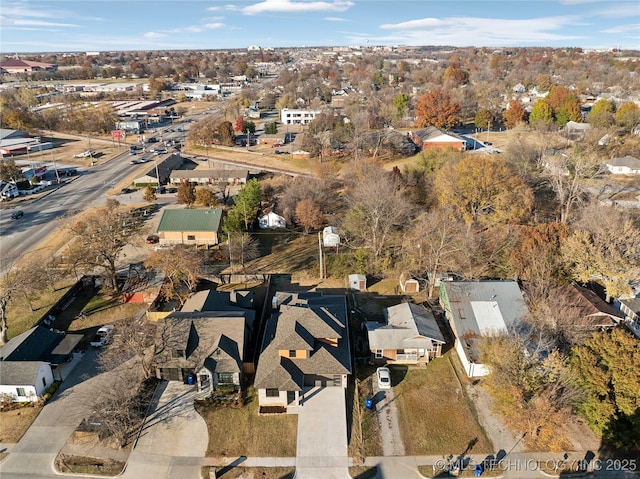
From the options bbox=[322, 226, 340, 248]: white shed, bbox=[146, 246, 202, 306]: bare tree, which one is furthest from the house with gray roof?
bbox=[322, 226, 340, 248]: white shed

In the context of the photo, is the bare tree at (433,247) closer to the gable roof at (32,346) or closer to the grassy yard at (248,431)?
the grassy yard at (248,431)

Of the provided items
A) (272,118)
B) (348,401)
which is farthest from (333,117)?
(348,401)

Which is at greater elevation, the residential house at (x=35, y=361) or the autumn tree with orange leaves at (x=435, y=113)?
the autumn tree with orange leaves at (x=435, y=113)

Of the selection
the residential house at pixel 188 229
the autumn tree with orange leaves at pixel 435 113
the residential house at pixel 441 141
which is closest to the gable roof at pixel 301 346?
the residential house at pixel 188 229

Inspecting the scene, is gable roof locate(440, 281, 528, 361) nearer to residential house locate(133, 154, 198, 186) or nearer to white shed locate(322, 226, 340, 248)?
white shed locate(322, 226, 340, 248)

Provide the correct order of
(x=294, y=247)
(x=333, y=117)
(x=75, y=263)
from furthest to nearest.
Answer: (x=333, y=117) < (x=294, y=247) < (x=75, y=263)

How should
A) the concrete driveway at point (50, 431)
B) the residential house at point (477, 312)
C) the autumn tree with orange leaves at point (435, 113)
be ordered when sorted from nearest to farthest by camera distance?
1. the concrete driveway at point (50, 431)
2. the residential house at point (477, 312)
3. the autumn tree with orange leaves at point (435, 113)

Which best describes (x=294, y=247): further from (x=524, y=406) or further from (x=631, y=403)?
(x=631, y=403)
